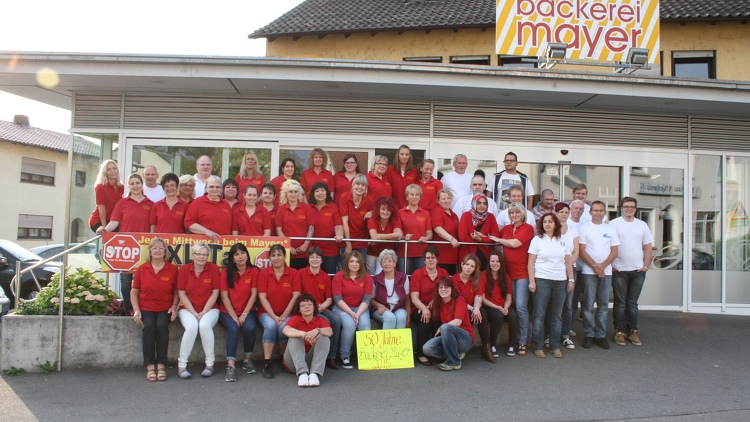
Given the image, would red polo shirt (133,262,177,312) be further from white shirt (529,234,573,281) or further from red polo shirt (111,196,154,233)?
white shirt (529,234,573,281)

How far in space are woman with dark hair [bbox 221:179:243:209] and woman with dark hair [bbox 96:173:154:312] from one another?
93cm

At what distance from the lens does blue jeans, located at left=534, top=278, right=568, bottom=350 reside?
6770 millimetres

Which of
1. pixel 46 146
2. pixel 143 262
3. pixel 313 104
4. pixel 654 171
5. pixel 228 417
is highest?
pixel 46 146

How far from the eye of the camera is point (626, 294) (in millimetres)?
7379

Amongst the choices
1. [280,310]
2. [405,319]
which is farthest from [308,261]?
[405,319]

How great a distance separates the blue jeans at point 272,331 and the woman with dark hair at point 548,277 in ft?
9.73

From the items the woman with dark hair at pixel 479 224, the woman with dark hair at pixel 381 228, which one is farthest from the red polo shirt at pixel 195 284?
the woman with dark hair at pixel 479 224

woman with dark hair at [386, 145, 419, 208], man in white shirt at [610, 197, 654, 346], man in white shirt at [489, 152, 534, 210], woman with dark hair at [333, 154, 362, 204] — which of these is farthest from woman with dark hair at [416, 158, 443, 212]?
man in white shirt at [610, 197, 654, 346]

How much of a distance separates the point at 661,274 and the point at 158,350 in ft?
26.6

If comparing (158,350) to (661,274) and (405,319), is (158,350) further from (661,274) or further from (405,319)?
(661,274)

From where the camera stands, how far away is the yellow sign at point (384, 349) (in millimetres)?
6367

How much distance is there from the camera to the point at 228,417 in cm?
489

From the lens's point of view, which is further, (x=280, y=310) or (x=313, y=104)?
(x=313, y=104)

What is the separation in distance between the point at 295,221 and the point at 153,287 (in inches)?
71.6
